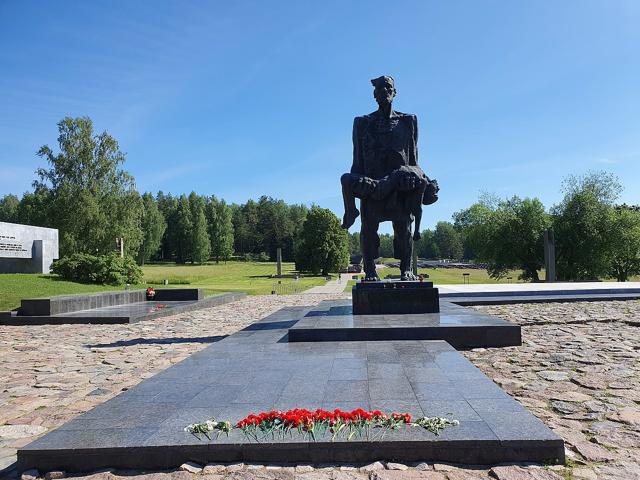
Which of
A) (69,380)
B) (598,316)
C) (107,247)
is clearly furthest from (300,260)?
(69,380)

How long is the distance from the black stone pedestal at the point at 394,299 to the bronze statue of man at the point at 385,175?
46 centimetres

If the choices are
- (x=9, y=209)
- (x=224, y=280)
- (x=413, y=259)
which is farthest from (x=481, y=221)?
(x=9, y=209)

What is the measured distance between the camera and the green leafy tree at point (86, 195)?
3444 cm

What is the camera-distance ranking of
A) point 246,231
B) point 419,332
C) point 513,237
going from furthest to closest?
point 246,231 < point 513,237 < point 419,332

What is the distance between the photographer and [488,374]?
5.42 metres

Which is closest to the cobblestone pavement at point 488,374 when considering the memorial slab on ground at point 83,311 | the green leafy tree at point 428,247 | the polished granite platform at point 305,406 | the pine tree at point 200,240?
the polished granite platform at point 305,406

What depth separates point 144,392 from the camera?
439 centimetres

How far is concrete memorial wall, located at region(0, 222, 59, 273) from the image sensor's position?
27109mm

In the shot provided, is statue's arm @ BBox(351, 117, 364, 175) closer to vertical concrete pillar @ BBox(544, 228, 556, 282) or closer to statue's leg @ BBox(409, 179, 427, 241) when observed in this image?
statue's leg @ BBox(409, 179, 427, 241)

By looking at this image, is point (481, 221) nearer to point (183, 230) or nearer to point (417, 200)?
point (417, 200)

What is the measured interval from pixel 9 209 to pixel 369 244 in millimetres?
90128

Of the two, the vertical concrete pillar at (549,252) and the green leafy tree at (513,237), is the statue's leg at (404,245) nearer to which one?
the vertical concrete pillar at (549,252)

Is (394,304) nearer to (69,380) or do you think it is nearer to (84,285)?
(69,380)

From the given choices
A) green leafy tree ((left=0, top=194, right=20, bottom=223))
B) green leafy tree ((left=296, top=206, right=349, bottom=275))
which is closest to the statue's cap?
green leafy tree ((left=296, top=206, right=349, bottom=275))
